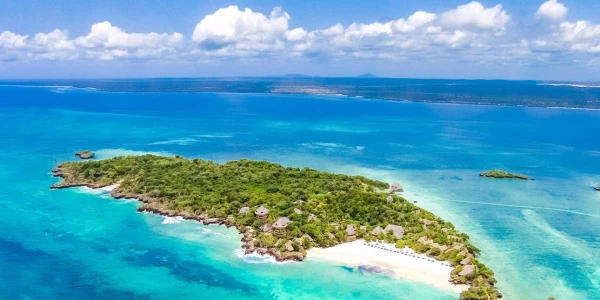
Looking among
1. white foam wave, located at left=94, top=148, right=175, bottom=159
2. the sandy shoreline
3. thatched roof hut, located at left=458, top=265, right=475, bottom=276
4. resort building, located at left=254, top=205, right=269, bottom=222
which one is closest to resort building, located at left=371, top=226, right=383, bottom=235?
the sandy shoreline

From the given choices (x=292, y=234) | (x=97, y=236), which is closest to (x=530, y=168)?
(x=292, y=234)

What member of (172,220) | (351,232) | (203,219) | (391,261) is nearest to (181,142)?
(172,220)

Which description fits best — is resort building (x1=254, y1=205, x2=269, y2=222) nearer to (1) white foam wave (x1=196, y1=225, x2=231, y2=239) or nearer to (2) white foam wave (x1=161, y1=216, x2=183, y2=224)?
(1) white foam wave (x1=196, y1=225, x2=231, y2=239)

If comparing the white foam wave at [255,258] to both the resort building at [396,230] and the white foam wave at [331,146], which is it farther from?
the white foam wave at [331,146]

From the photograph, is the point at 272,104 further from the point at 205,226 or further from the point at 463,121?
the point at 205,226

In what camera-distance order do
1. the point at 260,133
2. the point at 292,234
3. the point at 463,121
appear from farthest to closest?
the point at 463,121 < the point at 260,133 < the point at 292,234

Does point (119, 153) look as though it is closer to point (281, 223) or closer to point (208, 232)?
point (208, 232)

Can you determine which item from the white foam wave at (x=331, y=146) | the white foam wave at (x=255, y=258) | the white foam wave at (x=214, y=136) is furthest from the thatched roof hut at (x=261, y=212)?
the white foam wave at (x=214, y=136)
